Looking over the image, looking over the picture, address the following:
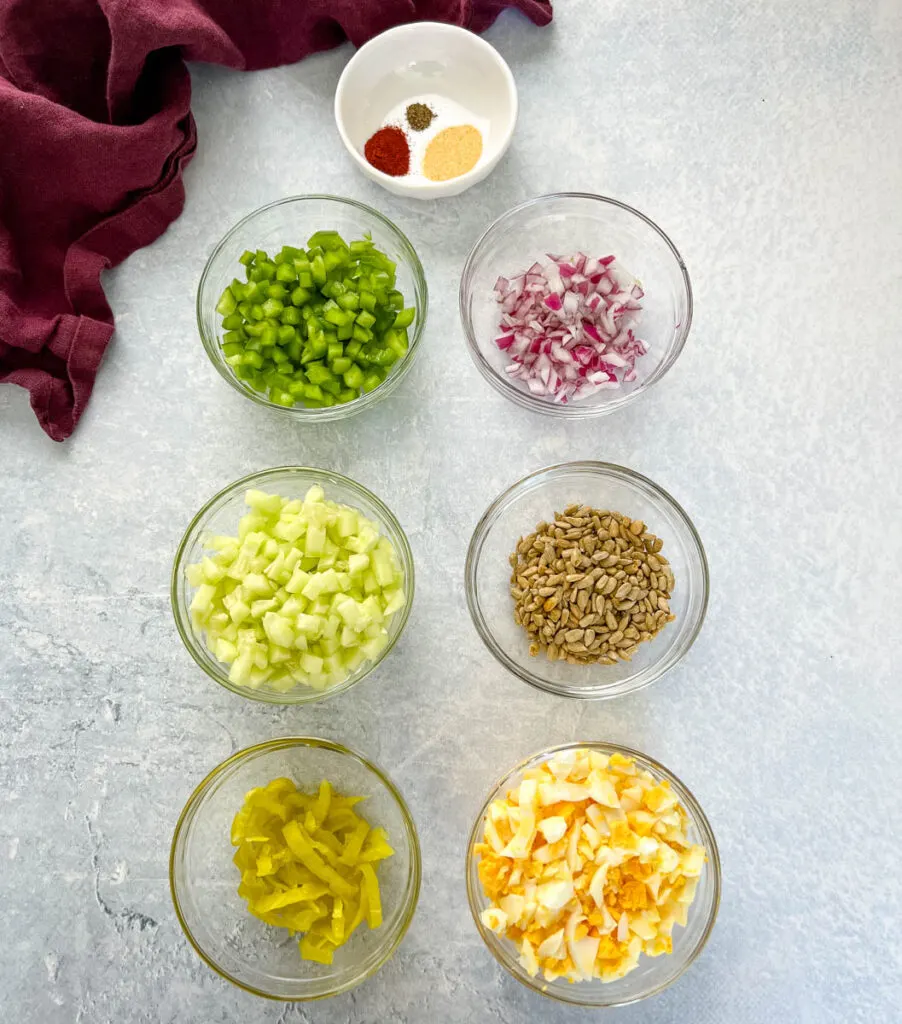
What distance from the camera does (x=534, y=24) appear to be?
1.92 metres

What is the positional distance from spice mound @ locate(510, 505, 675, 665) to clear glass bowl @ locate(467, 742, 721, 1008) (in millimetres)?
198

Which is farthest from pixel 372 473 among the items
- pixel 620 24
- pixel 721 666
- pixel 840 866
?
pixel 840 866

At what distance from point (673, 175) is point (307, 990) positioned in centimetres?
187

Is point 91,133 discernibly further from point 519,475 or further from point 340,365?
point 519,475

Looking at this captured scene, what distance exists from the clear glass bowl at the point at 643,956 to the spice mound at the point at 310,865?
0.21 metres

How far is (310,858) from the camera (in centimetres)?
159

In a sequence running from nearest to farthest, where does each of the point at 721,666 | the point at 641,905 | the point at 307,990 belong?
the point at 641,905
the point at 307,990
the point at 721,666

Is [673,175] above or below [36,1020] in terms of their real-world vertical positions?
above

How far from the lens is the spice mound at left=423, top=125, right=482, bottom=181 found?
1860mm

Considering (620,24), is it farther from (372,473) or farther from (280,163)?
(372,473)

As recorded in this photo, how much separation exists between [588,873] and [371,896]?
42cm

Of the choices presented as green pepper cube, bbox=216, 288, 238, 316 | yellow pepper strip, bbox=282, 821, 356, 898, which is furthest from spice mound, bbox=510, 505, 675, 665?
green pepper cube, bbox=216, 288, 238, 316

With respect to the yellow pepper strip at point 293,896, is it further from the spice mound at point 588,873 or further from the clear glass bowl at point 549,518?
the clear glass bowl at point 549,518

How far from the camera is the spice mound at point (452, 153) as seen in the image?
73.2 inches
